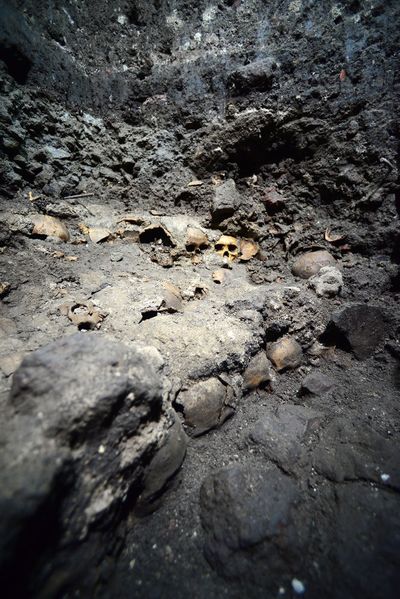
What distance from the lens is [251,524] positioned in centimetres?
127

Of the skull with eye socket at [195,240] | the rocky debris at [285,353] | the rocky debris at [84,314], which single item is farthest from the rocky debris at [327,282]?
the rocky debris at [84,314]

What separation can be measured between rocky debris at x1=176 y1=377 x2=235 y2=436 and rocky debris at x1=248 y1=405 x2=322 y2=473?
0.73ft

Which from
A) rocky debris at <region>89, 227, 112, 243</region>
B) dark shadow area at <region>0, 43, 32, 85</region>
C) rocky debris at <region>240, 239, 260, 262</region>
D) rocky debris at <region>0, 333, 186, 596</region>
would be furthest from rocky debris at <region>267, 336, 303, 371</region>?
dark shadow area at <region>0, 43, 32, 85</region>

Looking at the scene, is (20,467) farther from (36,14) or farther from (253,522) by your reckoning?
(36,14)

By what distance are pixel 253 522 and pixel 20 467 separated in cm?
107

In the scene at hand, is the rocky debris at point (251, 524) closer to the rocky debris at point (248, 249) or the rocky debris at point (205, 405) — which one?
the rocky debris at point (205, 405)

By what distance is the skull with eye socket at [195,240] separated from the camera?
2924 millimetres

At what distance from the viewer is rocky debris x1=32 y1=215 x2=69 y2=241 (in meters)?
2.50

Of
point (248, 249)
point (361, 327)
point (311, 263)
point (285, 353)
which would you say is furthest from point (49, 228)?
point (361, 327)

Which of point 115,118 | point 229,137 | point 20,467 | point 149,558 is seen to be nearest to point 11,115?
point 115,118

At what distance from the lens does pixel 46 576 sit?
0.94m

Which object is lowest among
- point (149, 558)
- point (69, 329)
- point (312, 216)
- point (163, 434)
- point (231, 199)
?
point (149, 558)

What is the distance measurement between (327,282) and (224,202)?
1.48m

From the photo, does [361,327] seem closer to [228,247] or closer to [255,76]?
[228,247]
